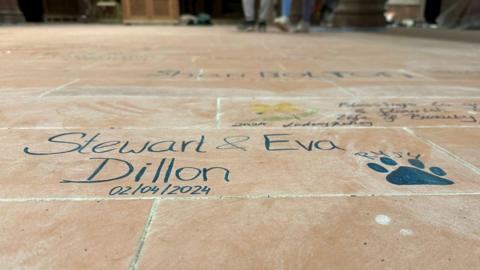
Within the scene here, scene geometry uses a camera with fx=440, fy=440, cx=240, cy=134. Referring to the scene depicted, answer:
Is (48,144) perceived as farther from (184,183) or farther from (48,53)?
(48,53)

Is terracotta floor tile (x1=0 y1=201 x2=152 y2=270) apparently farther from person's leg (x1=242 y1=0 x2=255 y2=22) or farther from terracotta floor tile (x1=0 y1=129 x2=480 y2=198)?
person's leg (x1=242 y1=0 x2=255 y2=22)

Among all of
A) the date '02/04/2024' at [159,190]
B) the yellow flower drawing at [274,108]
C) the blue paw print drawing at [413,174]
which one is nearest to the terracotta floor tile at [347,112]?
the yellow flower drawing at [274,108]

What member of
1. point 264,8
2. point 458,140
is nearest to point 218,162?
point 458,140

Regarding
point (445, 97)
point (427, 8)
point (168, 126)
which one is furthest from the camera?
point (427, 8)

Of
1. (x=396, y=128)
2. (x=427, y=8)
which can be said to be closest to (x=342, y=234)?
(x=396, y=128)

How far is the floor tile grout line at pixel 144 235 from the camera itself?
0.60 metres

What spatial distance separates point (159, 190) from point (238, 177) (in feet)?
0.54

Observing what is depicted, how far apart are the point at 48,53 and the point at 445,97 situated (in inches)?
111

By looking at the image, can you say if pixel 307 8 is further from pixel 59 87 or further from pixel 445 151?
pixel 445 151

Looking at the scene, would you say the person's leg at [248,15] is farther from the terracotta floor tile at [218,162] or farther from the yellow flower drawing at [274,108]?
the terracotta floor tile at [218,162]

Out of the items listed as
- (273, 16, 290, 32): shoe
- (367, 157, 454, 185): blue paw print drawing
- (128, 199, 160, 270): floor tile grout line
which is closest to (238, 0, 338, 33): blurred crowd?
(273, 16, 290, 32): shoe

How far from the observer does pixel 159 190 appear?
83 cm

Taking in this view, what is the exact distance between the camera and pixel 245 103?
5.25 ft

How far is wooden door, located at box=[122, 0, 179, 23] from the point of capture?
1025 cm
